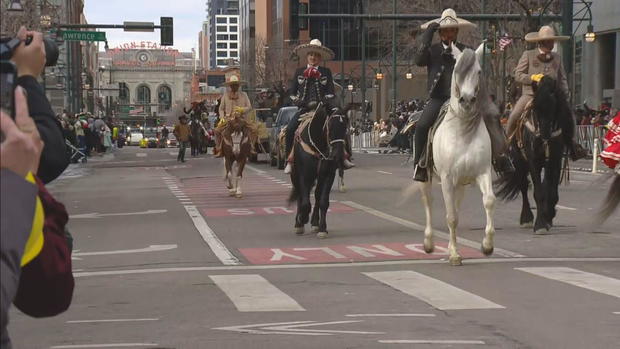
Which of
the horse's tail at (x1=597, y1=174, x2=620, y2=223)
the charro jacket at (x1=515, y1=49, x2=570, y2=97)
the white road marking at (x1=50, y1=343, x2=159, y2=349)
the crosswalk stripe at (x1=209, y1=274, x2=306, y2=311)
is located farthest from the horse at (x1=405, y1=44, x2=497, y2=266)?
the white road marking at (x1=50, y1=343, x2=159, y2=349)

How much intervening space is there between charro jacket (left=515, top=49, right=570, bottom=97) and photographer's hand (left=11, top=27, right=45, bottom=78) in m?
12.8

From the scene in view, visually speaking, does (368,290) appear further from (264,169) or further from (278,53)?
(278,53)

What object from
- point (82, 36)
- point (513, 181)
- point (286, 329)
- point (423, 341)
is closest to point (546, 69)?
point (513, 181)

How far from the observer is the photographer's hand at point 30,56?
3843mm

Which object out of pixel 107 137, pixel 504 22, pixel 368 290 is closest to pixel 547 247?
pixel 368 290

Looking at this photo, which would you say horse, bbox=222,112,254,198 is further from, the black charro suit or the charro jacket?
the charro jacket

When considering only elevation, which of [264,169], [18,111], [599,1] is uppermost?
[599,1]

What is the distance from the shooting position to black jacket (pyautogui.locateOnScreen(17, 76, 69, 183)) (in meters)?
4.00

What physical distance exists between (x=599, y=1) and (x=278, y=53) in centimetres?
6717

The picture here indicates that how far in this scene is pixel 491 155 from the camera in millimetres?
13438

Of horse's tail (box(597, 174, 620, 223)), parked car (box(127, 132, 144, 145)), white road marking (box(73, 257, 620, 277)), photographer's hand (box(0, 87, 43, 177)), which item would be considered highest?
photographer's hand (box(0, 87, 43, 177))

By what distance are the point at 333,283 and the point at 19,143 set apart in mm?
8170

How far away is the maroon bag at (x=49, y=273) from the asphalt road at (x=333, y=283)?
162 inches

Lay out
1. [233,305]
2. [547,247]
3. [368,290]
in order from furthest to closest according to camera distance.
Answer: [547,247], [368,290], [233,305]
